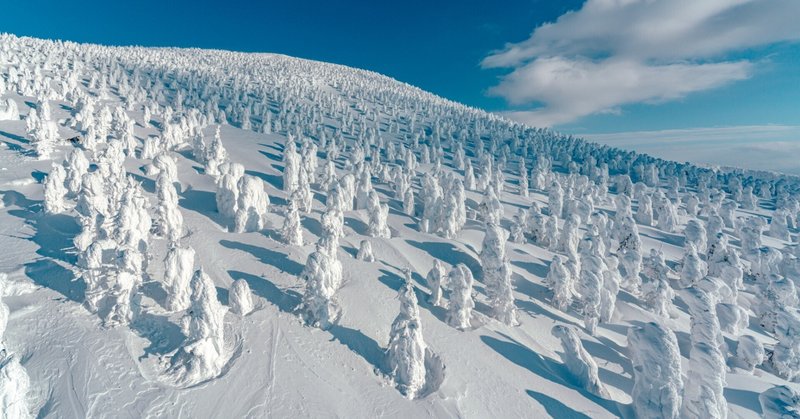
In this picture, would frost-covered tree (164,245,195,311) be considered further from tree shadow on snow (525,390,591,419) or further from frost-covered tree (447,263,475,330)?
tree shadow on snow (525,390,591,419)

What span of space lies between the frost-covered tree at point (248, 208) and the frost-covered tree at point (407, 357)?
2045 centimetres

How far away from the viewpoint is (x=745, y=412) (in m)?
24.0

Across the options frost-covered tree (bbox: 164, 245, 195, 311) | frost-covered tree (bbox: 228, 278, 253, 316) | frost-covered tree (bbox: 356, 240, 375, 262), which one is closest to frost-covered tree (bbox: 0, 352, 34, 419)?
frost-covered tree (bbox: 164, 245, 195, 311)

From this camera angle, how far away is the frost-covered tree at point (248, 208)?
1375 inches

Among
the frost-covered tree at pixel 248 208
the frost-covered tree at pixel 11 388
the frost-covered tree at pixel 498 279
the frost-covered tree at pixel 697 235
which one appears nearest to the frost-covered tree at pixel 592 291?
the frost-covered tree at pixel 498 279

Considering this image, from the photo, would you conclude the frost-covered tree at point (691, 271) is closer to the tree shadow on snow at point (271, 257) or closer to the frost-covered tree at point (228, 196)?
the tree shadow on snow at point (271, 257)

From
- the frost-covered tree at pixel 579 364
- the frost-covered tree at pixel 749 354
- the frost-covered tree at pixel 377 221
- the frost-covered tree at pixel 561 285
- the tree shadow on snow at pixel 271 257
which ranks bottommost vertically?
the frost-covered tree at pixel 749 354

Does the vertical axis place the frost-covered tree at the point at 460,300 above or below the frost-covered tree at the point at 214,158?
below

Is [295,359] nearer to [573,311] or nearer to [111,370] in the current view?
[111,370]

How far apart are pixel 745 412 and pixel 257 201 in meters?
44.4

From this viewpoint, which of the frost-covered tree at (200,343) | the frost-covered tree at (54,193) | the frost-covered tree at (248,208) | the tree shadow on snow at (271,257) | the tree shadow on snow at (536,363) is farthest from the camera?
the frost-covered tree at (248,208)

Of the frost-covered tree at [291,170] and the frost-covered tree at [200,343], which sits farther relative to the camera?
the frost-covered tree at [291,170]

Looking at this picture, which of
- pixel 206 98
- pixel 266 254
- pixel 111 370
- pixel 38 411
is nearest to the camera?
pixel 38 411

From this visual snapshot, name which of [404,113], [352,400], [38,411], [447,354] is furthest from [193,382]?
[404,113]
